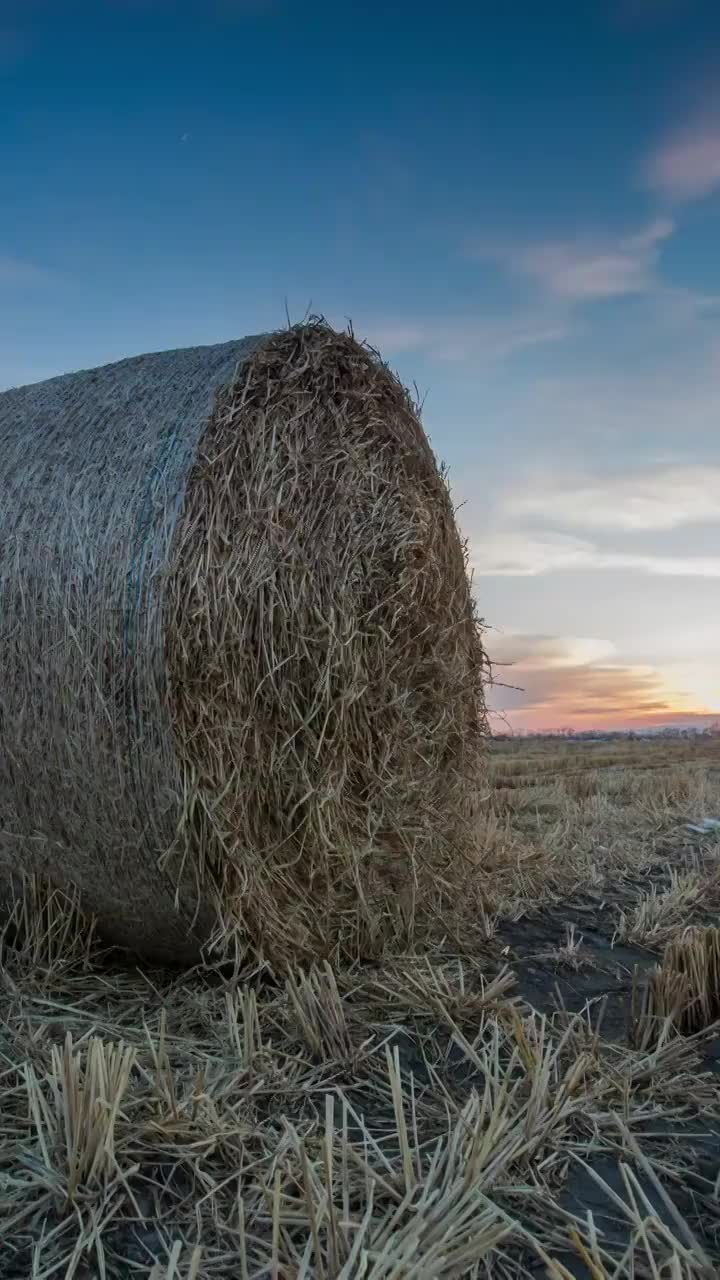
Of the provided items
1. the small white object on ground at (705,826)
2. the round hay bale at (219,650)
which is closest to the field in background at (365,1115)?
the round hay bale at (219,650)

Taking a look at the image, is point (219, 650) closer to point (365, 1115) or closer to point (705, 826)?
point (365, 1115)

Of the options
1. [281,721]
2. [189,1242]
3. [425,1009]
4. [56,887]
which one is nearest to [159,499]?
[281,721]

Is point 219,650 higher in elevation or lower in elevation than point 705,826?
higher

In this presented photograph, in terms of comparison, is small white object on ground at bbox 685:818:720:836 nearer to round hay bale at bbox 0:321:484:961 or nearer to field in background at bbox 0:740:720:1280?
field in background at bbox 0:740:720:1280

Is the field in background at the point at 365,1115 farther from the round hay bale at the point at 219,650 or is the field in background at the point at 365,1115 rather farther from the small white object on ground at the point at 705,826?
the small white object on ground at the point at 705,826

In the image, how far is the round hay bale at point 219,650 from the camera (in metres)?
3.61

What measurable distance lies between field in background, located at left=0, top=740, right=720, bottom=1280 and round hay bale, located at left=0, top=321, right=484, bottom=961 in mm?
332

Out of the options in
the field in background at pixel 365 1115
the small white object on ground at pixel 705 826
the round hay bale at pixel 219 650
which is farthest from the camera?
the small white object on ground at pixel 705 826

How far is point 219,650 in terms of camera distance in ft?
11.9

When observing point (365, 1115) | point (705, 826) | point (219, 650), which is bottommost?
point (365, 1115)

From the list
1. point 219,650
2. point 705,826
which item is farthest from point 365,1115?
point 705,826

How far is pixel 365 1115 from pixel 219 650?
155 cm

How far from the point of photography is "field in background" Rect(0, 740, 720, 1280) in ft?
7.18

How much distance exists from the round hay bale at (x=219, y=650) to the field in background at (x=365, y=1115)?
13.1 inches
